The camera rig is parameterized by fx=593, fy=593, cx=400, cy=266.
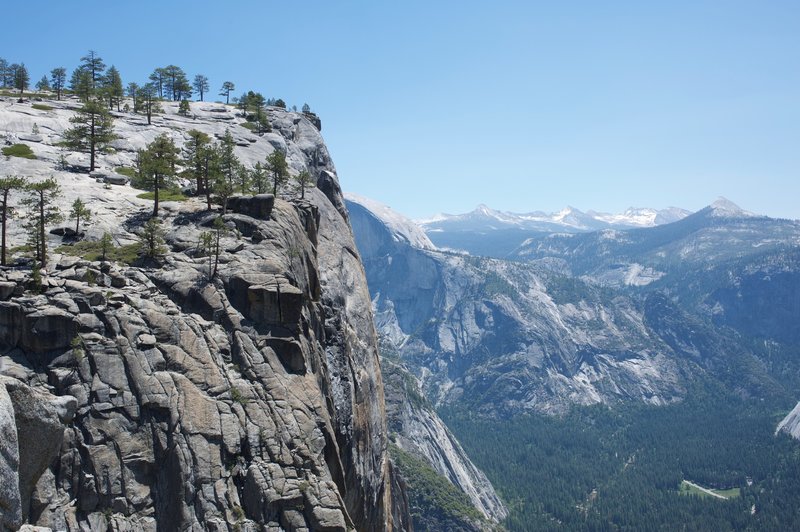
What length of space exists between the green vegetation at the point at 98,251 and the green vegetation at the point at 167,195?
12130 mm

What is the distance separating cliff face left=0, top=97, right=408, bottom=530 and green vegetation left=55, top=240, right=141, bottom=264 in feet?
4.62

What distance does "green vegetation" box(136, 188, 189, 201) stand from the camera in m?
→ 57.9

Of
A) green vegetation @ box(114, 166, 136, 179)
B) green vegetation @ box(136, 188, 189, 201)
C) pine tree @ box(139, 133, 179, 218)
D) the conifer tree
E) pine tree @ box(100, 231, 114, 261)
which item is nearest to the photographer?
pine tree @ box(100, 231, 114, 261)

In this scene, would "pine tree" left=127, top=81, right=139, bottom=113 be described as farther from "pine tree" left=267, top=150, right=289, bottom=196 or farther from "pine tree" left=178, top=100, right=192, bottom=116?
"pine tree" left=267, top=150, right=289, bottom=196

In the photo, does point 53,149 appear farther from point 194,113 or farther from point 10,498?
point 10,498

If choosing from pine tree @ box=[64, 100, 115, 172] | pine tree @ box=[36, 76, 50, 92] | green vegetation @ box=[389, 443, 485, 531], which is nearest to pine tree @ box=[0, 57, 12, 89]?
pine tree @ box=[36, 76, 50, 92]

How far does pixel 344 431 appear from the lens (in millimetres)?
49719

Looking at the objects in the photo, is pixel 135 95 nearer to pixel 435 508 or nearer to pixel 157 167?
pixel 157 167

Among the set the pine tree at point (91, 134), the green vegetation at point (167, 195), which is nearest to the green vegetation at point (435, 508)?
the pine tree at point (91, 134)

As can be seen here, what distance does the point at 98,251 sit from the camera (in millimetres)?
44094

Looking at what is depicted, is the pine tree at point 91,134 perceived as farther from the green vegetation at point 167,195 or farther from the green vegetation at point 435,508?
the green vegetation at point 435,508

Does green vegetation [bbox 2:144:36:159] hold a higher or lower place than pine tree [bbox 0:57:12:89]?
lower

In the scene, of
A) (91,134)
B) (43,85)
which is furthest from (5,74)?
(91,134)

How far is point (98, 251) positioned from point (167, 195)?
16.5m
